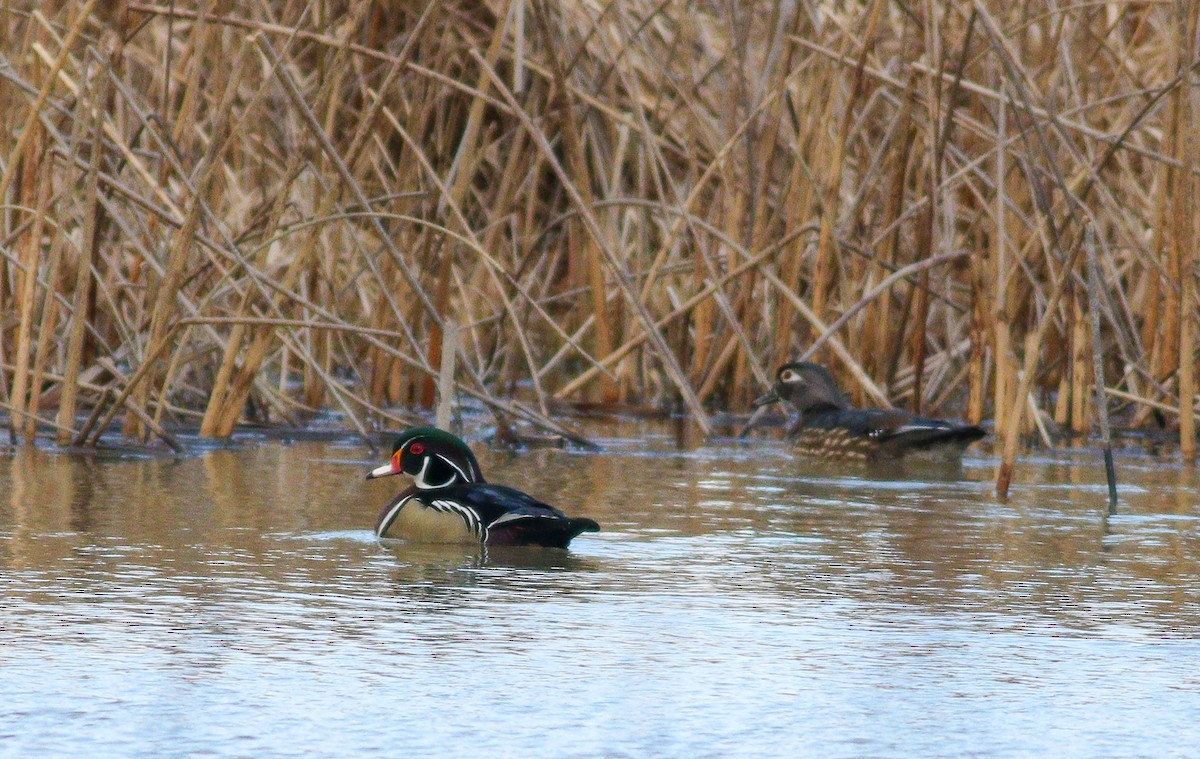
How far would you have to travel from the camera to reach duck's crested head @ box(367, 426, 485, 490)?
580 centimetres

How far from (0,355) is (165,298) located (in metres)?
1.09

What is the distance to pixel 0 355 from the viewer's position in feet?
25.3

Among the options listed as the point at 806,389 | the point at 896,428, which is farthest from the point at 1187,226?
the point at 806,389

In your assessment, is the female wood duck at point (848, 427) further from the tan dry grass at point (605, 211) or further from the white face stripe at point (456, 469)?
the white face stripe at point (456, 469)

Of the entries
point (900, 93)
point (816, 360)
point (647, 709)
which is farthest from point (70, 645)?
point (816, 360)

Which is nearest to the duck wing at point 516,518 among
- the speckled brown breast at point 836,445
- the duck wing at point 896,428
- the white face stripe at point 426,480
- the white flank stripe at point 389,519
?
the white flank stripe at point 389,519

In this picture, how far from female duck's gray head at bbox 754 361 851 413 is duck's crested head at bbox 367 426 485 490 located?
10.3ft

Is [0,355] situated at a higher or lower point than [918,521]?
higher

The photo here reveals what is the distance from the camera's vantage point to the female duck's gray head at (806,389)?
28.7 feet

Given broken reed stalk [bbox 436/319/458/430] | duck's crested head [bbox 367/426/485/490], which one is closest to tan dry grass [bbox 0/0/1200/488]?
broken reed stalk [bbox 436/319/458/430]

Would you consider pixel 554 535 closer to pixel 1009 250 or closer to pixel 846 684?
pixel 846 684

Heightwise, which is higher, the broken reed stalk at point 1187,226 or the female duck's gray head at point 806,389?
the broken reed stalk at point 1187,226

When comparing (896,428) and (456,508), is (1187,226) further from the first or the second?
(456,508)

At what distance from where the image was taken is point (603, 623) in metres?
4.23
